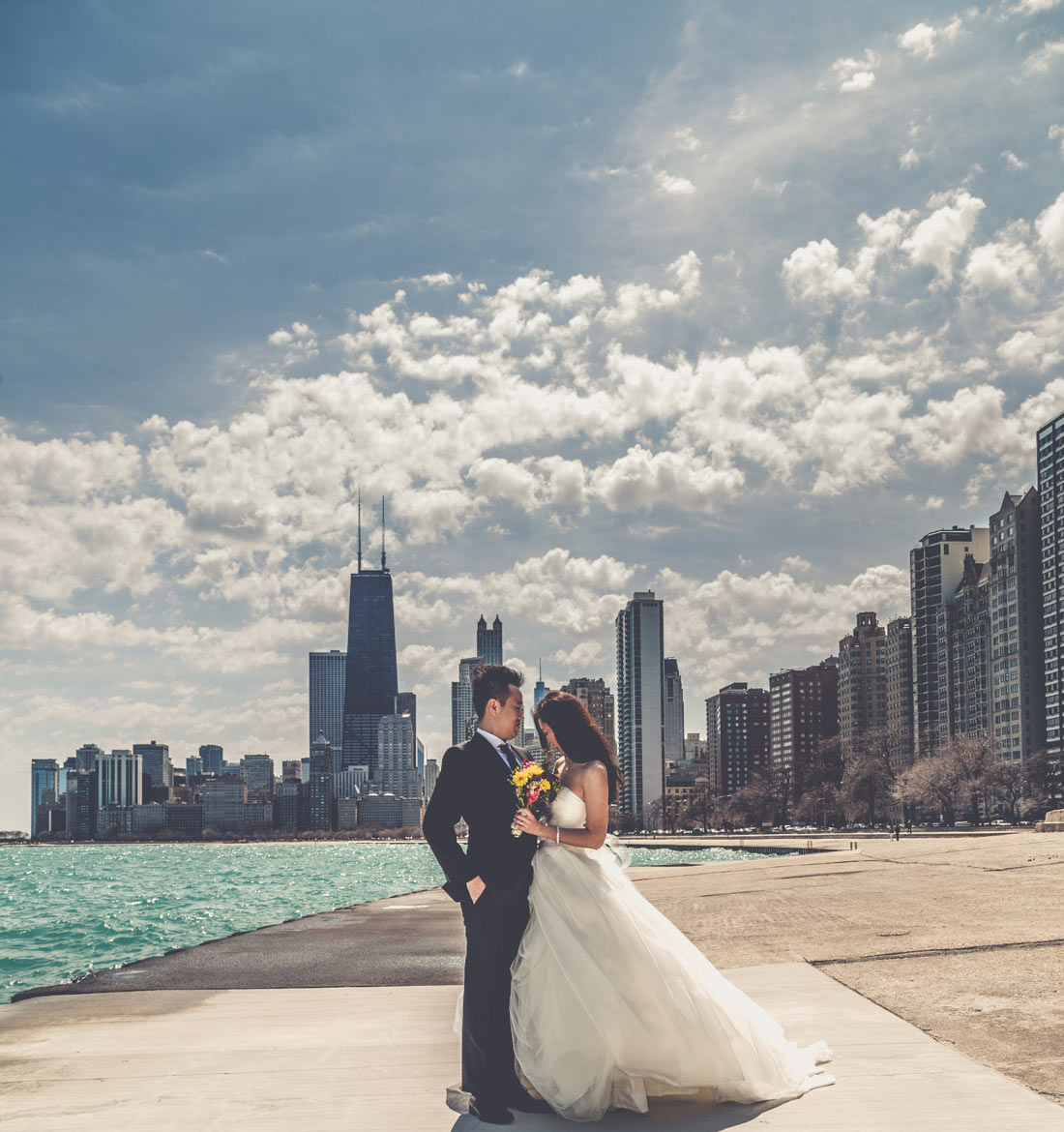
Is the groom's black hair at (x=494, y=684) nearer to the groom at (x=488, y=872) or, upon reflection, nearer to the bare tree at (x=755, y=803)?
the groom at (x=488, y=872)

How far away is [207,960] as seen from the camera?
1659 centimetres

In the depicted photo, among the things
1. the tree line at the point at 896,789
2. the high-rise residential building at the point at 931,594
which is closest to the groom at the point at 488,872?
the tree line at the point at 896,789

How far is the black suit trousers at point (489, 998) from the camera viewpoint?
6.39 meters

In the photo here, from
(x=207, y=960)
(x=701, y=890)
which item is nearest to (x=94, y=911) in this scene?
(x=701, y=890)

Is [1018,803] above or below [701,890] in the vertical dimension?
below

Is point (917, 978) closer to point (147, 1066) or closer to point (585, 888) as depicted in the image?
point (585, 888)

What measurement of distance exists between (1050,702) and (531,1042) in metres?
161

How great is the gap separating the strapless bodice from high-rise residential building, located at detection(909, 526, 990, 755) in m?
192

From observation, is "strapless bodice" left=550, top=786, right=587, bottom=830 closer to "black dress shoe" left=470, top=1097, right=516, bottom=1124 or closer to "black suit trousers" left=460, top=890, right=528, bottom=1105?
"black suit trousers" left=460, top=890, right=528, bottom=1105

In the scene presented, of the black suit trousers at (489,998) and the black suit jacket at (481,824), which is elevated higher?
the black suit jacket at (481,824)

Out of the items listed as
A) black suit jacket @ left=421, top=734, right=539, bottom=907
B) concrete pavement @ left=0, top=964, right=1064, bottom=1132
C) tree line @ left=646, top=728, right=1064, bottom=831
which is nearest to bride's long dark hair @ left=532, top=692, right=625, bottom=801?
black suit jacket @ left=421, top=734, right=539, bottom=907

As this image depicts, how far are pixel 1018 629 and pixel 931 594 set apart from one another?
33.4m

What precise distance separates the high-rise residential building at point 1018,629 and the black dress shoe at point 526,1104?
520 ft

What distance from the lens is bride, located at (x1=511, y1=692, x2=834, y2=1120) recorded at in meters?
6.29
